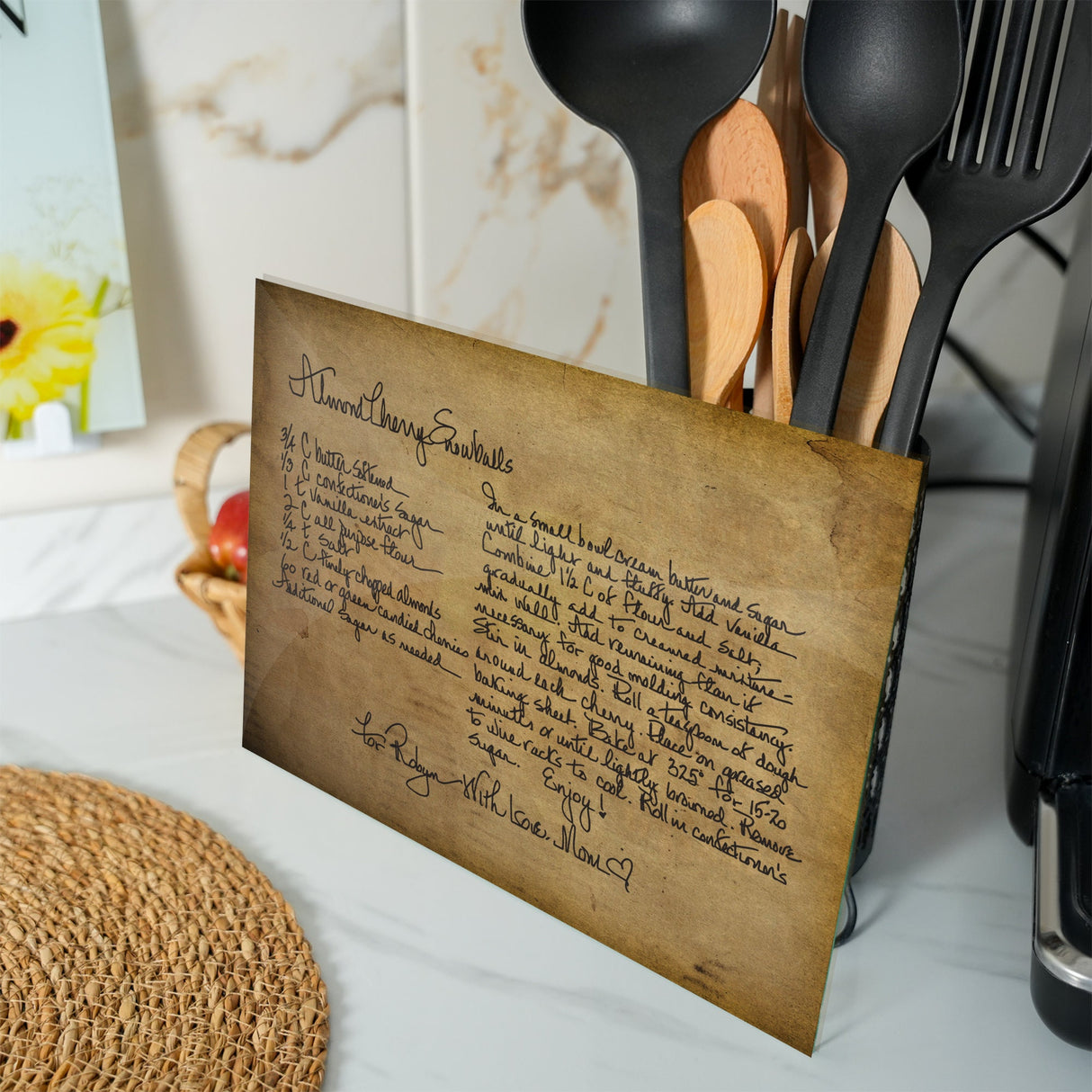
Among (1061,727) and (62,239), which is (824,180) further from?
(62,239)

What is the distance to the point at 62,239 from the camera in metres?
0.61

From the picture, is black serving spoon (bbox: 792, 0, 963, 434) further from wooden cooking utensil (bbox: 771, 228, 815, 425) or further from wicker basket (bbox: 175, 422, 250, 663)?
wicker basket (bbox: 175, 422, 250, 663)

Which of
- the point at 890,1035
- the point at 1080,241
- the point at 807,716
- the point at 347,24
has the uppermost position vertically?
the point at 347,24

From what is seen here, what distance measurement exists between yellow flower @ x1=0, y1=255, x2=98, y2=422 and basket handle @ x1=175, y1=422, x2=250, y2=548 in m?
0.08

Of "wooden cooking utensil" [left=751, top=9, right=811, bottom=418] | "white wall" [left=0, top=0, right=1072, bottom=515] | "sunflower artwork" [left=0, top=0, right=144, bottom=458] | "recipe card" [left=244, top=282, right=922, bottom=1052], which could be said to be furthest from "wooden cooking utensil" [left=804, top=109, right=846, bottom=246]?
"sunflower artwork" [left=0, top=0, right=144, bottom=458]

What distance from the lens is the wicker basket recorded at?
23.8 inches

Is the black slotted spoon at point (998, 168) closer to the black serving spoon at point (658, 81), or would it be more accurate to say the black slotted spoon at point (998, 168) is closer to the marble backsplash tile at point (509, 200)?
the black serving spoon at point (658, 81)

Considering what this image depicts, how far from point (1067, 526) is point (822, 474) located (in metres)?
0.19

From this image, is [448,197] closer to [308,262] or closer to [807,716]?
[308,262]

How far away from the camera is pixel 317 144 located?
0.66 meters

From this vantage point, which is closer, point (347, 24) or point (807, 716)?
point (807, 716)

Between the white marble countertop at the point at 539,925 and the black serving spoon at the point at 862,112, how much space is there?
243 mm

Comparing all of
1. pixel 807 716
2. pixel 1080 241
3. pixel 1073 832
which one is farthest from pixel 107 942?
pixel 1080 241

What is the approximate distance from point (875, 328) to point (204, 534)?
397mm
